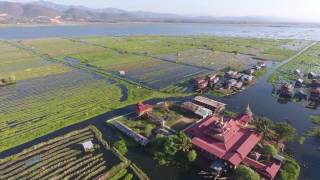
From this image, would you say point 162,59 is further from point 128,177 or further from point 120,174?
point 128,177

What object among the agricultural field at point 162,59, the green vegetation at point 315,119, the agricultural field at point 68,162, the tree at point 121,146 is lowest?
the agricultural field at point 68,162

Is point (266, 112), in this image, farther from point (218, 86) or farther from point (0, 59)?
point (0, 59)

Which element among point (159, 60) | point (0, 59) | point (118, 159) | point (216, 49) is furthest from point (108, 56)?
point (118, 159)

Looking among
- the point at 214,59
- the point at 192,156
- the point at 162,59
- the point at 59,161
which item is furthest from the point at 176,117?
the point at 214,59

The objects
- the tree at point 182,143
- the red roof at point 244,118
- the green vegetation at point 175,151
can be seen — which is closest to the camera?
the green vegetation at point 175,151

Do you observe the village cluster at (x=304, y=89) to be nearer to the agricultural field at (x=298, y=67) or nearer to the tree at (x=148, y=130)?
the agricultural field at (x=298, y=67)

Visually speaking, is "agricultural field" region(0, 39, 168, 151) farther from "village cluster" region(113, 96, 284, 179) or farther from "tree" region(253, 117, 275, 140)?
"tree" region(253, 117, 275, 140)

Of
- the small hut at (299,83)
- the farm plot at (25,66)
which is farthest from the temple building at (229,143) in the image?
the farm plot at (25,66)
